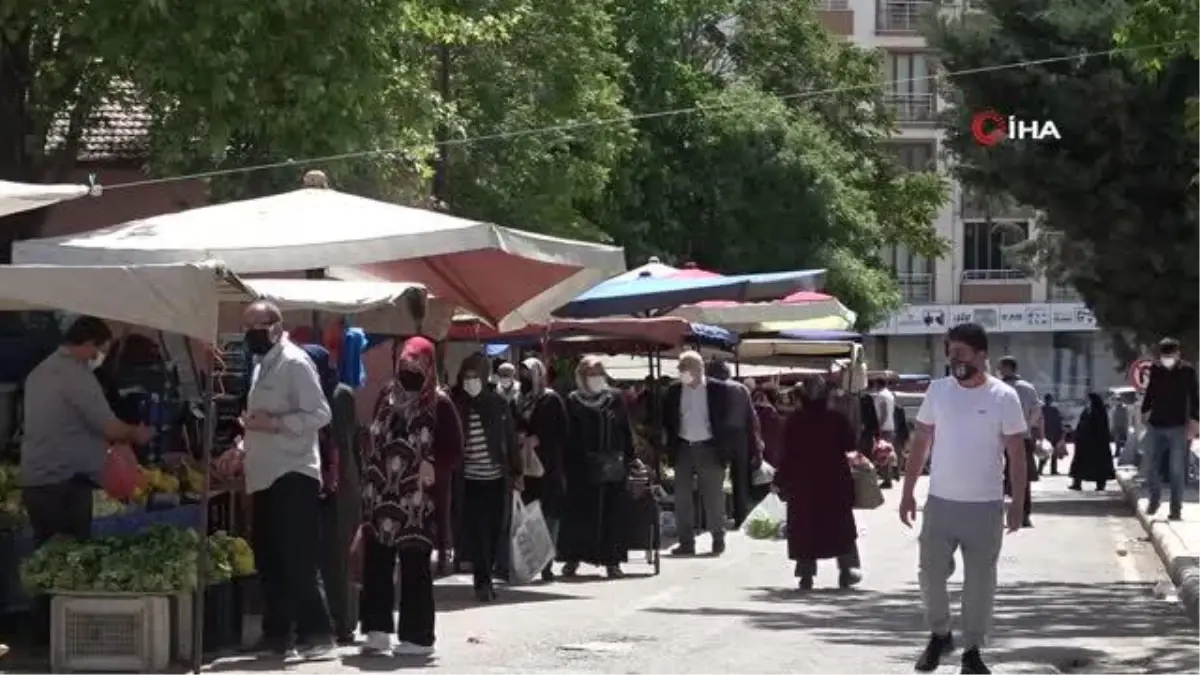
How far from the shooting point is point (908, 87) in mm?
82688

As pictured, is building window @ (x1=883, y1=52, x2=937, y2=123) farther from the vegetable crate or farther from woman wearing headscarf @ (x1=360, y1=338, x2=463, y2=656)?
the vegetable crate

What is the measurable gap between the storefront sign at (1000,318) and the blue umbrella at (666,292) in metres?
59.2

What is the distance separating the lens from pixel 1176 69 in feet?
106

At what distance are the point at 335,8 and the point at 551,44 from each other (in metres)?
16.9

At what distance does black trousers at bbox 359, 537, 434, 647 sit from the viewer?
43.8 feet

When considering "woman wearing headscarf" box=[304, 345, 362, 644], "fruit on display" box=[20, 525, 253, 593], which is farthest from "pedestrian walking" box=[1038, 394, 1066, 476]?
"fruit on display" box=[20, 525, 253, 593]

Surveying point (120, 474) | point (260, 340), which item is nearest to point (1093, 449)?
point (260, 340)

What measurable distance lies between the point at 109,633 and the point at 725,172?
39889mm

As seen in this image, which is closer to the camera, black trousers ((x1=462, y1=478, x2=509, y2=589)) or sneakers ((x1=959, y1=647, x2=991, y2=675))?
sneakers ((x1=959, y1=647, x2=991, y2=675))

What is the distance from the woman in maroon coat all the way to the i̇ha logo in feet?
51.0

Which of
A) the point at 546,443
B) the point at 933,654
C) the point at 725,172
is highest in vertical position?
the point at 725,172

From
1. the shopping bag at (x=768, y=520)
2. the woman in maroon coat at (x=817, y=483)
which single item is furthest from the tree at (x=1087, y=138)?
the woman in maroon coat at (x=817, y=483)

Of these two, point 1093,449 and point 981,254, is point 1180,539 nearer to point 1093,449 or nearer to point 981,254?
point 1093,449

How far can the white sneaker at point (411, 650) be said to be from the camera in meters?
13.4
